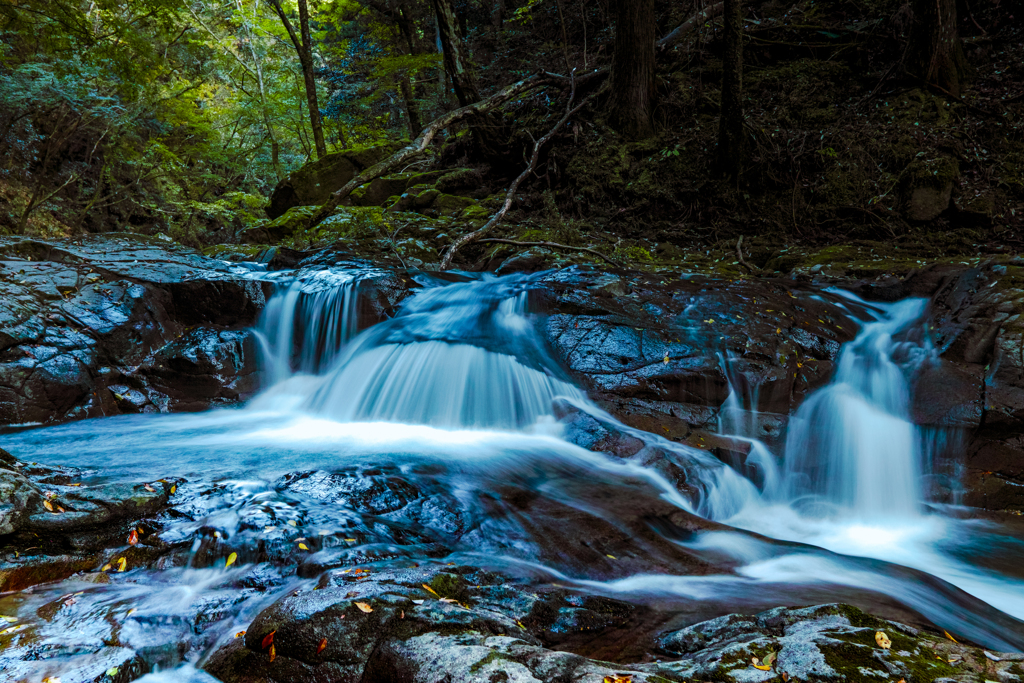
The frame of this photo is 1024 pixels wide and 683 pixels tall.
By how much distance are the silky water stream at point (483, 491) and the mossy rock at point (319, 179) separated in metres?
7.33

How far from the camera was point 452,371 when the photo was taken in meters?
6.41

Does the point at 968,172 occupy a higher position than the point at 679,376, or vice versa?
the point at 968,172

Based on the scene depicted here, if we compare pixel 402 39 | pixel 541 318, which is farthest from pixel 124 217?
pixel 541 318

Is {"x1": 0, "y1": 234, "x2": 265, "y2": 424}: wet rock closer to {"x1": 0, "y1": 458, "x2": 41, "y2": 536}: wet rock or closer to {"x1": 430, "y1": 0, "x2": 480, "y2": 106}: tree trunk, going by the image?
{"x1": 0, "y1": 458, "x2": 41, "y2": 536}: wet rock

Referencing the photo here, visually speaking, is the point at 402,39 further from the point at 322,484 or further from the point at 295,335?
the point at 322,484

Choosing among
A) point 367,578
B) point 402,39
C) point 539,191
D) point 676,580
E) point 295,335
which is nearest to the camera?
point 367,578

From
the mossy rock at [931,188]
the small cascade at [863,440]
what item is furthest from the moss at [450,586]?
the mossy rock at [931,188]

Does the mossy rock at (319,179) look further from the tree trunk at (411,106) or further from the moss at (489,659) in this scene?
the moss at (489,659)

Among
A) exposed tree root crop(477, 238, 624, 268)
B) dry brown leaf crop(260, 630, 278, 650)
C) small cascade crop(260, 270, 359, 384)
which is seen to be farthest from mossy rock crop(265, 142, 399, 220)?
dry brown leaf crop(260, 630, 278, 650)

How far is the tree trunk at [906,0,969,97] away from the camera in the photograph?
894 centimetres

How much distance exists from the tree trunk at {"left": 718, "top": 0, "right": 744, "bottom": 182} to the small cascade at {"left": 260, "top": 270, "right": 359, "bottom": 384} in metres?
6.92

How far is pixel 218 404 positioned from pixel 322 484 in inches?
136

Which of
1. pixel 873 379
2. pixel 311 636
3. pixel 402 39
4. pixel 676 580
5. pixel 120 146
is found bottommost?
pixel 676 580

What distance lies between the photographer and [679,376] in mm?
5703
